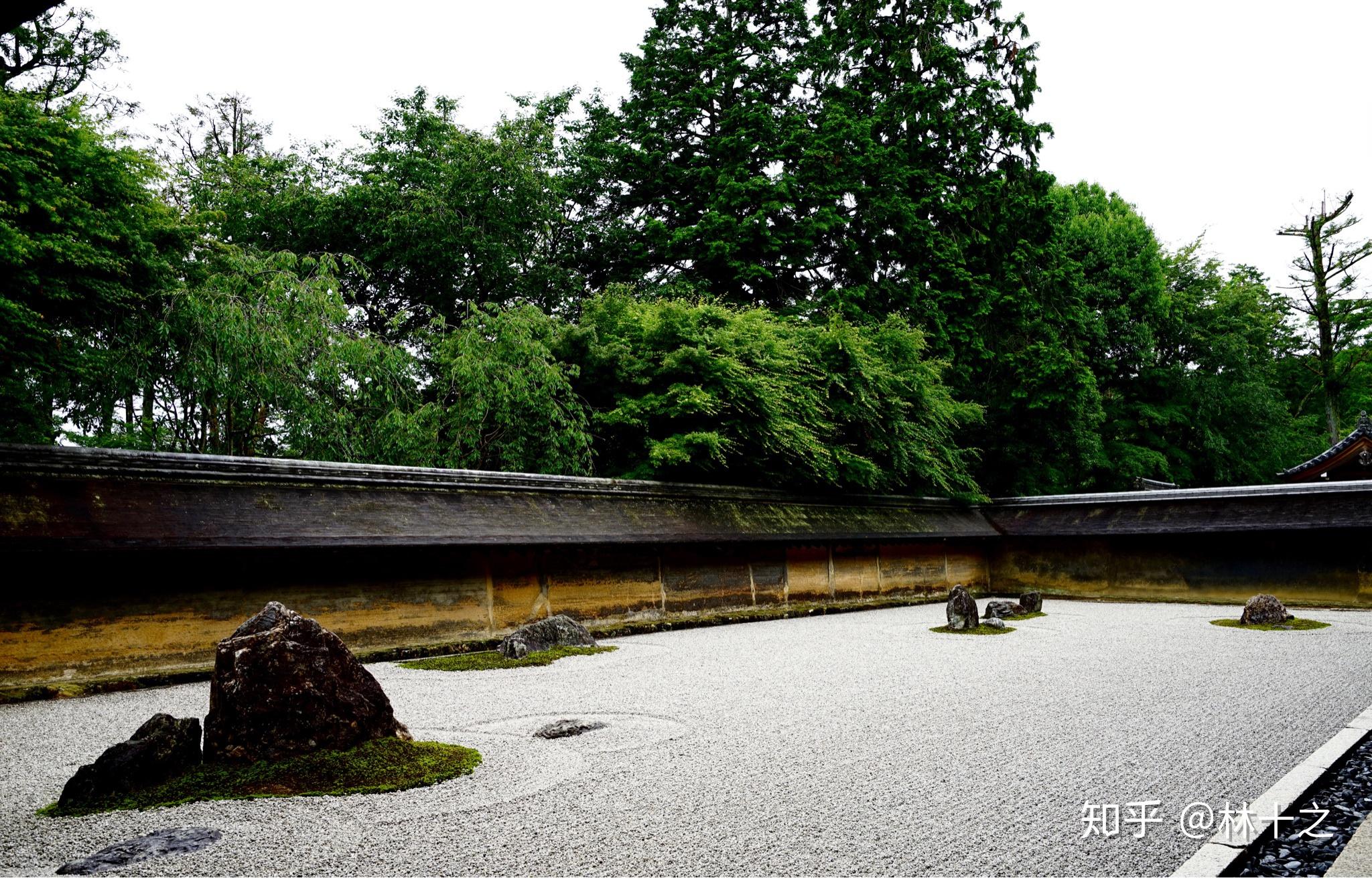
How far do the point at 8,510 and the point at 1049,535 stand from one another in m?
16.2

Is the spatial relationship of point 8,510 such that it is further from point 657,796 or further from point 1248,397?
point 1248,397

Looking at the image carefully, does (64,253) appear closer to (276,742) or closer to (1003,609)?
(276,742)

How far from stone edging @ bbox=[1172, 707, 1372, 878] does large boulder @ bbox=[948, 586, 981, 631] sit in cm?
519

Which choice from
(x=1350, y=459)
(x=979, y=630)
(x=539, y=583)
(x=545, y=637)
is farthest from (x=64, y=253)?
(x=1350, y=459)

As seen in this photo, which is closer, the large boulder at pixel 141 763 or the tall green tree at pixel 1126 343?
the large boulder at pixel 141 763

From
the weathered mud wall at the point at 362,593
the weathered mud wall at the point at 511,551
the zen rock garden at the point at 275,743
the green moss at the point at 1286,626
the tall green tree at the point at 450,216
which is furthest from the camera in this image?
the tall green tree at the point at 450,216

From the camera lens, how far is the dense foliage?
411 inches

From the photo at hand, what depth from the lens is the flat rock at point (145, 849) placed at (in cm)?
277

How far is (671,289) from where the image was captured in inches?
666

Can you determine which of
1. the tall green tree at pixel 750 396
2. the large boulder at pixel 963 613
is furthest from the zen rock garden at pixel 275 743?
the tall green tree at pixel 750 396

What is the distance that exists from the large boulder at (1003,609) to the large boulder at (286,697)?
8.63m

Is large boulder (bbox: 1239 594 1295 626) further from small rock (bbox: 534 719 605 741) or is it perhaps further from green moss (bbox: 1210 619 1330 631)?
small rock (bbox: 534 719 605 741)

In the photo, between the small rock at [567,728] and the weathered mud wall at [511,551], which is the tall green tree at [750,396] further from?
the small rock at [567,728]

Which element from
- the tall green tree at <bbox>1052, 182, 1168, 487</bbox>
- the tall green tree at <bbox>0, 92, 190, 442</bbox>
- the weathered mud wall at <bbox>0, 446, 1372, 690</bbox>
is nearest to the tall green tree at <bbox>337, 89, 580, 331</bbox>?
the tall green tree at <bbox>0, 92, 190, 442</bbox>
